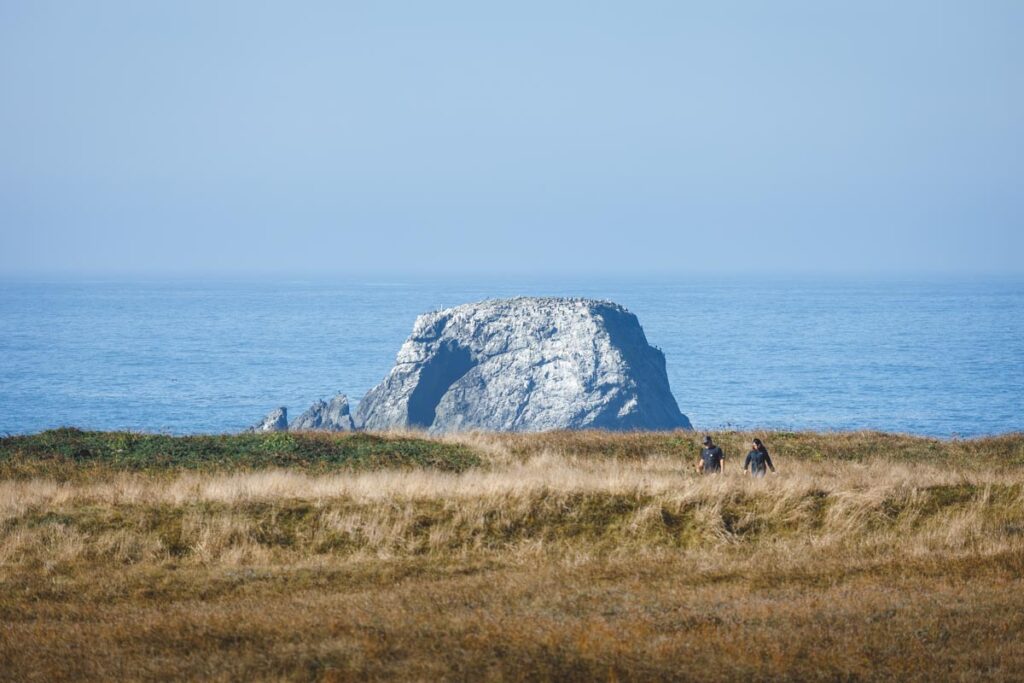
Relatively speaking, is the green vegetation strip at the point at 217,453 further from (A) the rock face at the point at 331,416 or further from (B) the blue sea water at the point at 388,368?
(A) the rock face at the point at 331,416

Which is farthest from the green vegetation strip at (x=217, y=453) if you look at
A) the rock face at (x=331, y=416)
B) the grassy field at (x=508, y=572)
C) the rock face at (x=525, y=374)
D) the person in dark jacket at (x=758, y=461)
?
the rock face at (x=525, y=374)

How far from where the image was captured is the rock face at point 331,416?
77.5m

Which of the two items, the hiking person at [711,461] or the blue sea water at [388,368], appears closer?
the hiking person at [711,461]

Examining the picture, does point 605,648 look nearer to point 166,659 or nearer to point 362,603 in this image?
point 362,603

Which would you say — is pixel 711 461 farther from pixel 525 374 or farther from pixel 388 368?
pixel 388 368

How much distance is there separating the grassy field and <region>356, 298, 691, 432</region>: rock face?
5217cm

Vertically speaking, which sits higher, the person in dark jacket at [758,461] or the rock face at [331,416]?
the person in dark jacket at [758,461]

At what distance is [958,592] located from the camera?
15500 mm

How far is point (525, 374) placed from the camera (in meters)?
→ 83.4

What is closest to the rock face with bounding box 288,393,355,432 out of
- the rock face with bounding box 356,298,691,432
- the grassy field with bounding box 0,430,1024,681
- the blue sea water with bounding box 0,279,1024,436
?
the rock face with bounding box 356,298,691,432

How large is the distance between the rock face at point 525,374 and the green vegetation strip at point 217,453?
47.2m

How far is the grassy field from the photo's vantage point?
41.4ft

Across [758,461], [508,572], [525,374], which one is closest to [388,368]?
[525,374]

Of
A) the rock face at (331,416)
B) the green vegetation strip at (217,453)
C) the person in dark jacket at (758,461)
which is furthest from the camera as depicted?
the rock face at (331,416)
